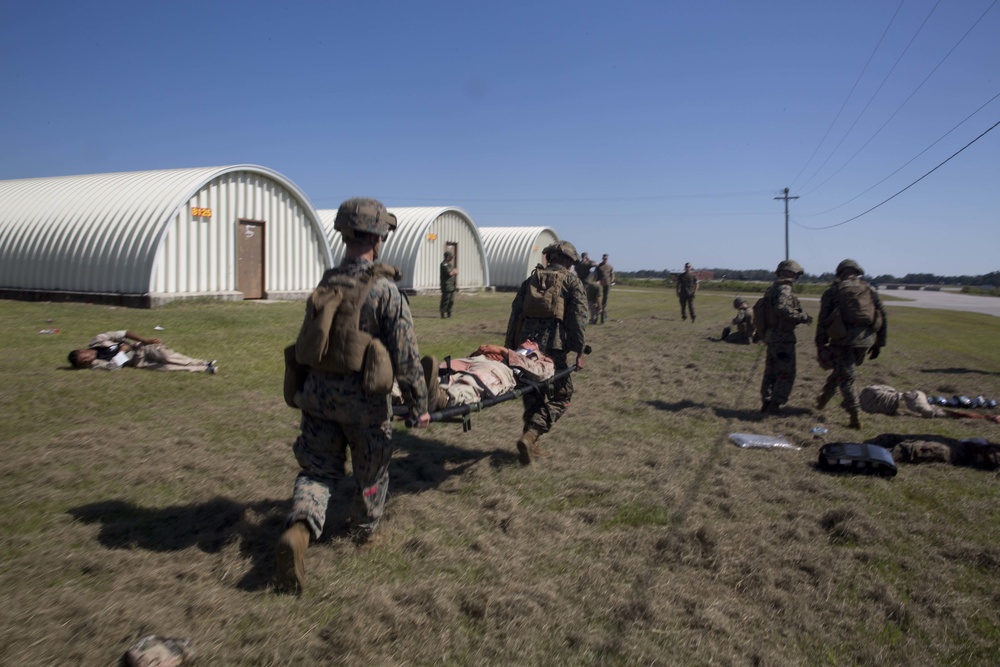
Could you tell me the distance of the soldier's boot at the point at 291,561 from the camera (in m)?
3.76

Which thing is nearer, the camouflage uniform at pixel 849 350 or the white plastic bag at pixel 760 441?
the white plastic bag at pixel 760 441

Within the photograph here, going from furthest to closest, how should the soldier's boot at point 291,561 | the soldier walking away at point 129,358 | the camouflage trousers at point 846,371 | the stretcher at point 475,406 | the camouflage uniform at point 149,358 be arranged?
the camouflage uniform at point 149,358
the soldier walking away at point 129,358
the camouflage trousers at point 846,371
the stretcher at point 475,406
the soldier's boot at point 291,561

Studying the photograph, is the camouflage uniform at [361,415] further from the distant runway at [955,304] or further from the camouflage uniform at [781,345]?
the distant runway at [955,304]

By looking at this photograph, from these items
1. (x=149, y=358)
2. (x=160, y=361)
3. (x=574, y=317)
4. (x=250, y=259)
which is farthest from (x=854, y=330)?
(x=250, y=259)

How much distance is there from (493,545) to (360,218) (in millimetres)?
2209

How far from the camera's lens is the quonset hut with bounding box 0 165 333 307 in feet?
61.0

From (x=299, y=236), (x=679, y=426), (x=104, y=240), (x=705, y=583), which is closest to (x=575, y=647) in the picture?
(x=705, y=583)

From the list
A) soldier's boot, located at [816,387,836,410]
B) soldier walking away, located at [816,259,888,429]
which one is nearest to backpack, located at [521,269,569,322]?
soldier walking away, located at [816,259,888,429]

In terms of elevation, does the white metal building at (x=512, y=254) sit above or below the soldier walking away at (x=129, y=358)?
above

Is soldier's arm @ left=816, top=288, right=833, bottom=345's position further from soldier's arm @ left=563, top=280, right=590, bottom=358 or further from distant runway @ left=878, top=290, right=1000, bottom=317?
distant runway @ left=878, top=290, right=1000, bottom=317

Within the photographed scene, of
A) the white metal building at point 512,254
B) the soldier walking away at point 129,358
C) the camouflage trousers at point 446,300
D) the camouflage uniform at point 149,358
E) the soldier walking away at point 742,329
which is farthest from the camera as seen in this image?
the white metal building at point 512,254

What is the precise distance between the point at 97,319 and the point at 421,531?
1342 cm

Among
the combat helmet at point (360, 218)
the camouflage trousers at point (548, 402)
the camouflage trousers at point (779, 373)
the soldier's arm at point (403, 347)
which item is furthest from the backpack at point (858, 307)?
the combat helmet at point (360, 218)

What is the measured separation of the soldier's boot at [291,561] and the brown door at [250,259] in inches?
727
